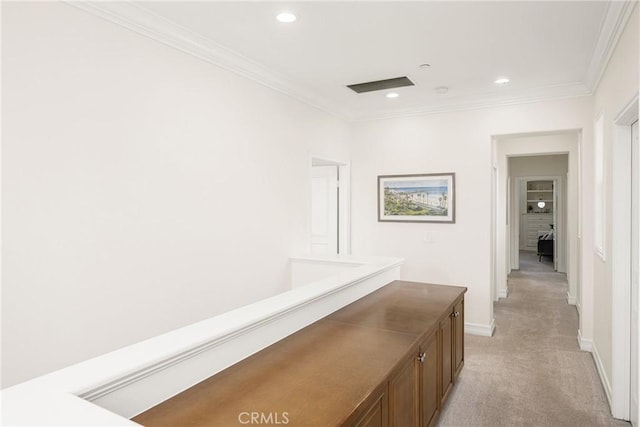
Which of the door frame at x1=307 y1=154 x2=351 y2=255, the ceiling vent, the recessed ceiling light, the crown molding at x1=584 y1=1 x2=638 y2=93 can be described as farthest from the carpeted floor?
the recessed ceiling light

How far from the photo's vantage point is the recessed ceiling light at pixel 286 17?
2604 millimetres

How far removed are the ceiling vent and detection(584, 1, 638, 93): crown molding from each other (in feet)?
4.96

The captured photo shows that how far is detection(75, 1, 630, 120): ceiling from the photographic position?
2.52 metres

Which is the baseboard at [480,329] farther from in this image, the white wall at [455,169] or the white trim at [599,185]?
the white trim at [599,185]

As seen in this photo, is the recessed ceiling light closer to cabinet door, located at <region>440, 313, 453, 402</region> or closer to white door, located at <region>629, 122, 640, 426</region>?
cabinet door, located at <region>440, 313, 453, 402</region>

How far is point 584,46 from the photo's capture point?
312 cm

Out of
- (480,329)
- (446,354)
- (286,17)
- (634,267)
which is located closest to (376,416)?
(446,354)

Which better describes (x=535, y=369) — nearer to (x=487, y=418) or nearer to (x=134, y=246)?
(x=487, y=418)

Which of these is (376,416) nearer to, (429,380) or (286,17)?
(429,380)

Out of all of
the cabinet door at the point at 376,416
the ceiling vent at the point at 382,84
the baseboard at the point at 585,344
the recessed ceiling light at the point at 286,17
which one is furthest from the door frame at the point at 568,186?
the cabinet door at the point at 376,416

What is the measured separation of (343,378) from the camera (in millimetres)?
1580

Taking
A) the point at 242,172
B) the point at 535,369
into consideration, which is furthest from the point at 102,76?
the point at 535,369

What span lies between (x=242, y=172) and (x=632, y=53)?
2743 millimetres

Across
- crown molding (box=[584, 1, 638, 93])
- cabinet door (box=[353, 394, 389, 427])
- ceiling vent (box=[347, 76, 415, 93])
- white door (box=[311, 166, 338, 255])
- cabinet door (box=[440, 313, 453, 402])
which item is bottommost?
cabinet door (box=[440, 313, 453, 402])
